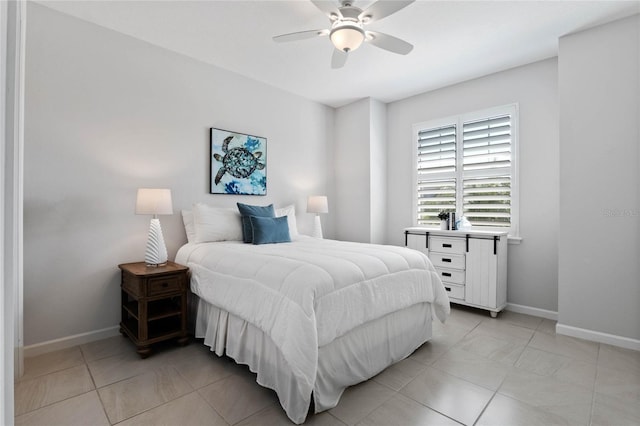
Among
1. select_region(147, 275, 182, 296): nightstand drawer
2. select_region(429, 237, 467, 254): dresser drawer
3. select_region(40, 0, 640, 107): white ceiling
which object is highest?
select_region(40, 0, 640, 107): white ceiling

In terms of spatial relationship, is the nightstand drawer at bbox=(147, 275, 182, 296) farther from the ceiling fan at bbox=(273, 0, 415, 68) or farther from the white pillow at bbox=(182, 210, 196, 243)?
the ceiling fan at bbox=(273, 0, 415, 68)

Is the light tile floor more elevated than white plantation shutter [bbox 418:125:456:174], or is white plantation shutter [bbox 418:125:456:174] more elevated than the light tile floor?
white plantation shutter [bbox 418:125:456:174]

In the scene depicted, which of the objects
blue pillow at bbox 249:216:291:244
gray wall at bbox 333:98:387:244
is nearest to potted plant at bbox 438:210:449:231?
gray wall at bbox 333:98:387:244

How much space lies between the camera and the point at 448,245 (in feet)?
12.4

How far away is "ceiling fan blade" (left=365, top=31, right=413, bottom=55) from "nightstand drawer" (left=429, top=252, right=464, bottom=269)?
233cm

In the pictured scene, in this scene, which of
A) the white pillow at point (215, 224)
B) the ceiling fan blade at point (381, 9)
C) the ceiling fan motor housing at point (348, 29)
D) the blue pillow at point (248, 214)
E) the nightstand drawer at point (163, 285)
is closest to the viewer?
the ceiling fan blade at point (381, 9)

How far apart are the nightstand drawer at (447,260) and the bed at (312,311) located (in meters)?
1.11

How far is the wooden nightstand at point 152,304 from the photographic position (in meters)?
2.46

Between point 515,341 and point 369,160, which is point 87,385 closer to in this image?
point 515,341

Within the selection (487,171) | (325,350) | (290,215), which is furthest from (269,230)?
(487,171)

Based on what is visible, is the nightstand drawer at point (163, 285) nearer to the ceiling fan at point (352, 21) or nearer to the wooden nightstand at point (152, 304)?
the wooden nightstand at point (152, 304)

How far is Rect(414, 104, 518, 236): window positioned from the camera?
145 inches

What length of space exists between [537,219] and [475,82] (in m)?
1.80

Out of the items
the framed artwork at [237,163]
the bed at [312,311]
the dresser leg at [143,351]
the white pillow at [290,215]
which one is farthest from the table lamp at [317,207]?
the dresser leg at [143,351]
